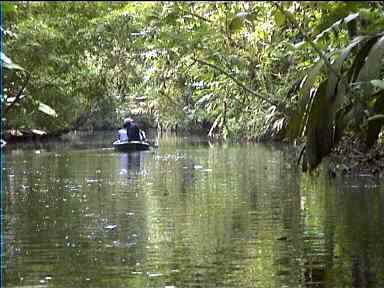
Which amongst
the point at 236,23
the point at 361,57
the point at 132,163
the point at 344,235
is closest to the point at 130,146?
the point at 132,163

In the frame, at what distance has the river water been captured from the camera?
8758mm

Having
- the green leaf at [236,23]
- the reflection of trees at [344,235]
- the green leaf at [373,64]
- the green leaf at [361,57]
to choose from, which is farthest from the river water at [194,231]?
the green leaf at [236,23]

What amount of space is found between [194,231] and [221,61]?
4738 millimetres

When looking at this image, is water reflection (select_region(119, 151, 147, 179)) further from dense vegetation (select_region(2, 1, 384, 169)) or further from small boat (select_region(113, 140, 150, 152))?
dense vegetation (select_region(2, 1, 384, 169))

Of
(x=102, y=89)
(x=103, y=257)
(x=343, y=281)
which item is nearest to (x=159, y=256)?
(x=103, y=257)

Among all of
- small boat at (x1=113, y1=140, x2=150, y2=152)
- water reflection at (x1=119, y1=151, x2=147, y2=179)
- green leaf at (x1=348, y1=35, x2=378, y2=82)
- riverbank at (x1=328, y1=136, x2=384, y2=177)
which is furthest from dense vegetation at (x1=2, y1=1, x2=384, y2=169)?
water reflection at (x1=119, y1=151, x2=147, y2=179)

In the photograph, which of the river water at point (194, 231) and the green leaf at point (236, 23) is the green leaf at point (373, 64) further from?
the river water at point (194, 231)

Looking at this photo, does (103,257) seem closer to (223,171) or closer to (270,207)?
(270,207)

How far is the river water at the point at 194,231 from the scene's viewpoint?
8.76 meters

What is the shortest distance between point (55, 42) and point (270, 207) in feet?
58.5

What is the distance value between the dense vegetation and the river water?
1.59 metres

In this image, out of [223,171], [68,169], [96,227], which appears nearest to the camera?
[96,227]

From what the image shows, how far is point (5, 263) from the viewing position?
31.4ft

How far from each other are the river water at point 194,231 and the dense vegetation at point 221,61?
1591mm
